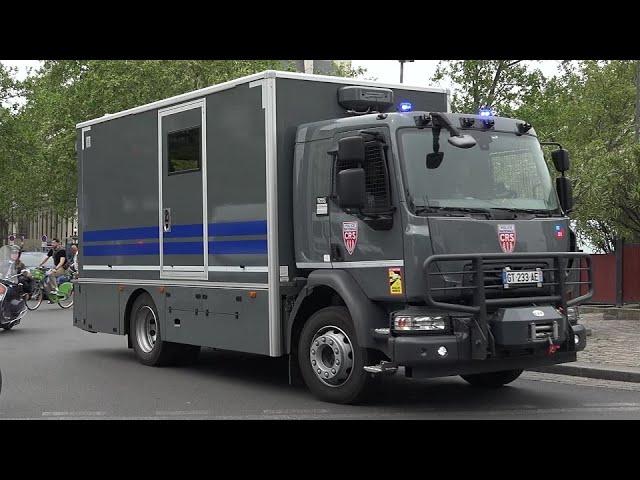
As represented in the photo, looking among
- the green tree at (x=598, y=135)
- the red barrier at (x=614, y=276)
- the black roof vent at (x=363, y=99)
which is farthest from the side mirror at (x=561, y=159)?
the red barrier at (x=614, y=276)

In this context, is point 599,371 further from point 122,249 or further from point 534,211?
point 122,249

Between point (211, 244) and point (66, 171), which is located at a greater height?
point (66, 171)

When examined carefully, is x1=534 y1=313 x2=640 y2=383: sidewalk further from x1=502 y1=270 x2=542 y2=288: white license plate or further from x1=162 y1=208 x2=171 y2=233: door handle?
x1=162 y1=208 x2=171 y2=233: door handle

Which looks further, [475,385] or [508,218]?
[475,385]

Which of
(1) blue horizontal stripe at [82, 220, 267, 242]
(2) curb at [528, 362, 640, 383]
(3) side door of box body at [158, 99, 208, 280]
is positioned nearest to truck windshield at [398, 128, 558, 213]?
(1) blue horizontal stripe at [82, 220, 267, 242]

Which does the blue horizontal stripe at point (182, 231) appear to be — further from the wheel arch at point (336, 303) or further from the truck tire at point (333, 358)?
the truck tire at point (333, 358)

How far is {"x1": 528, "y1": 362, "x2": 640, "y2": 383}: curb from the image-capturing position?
9695 millimetres

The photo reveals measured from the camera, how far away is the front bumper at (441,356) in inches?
297

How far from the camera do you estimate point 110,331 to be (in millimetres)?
12148

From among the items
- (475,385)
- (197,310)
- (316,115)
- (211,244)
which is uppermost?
(316,115)
